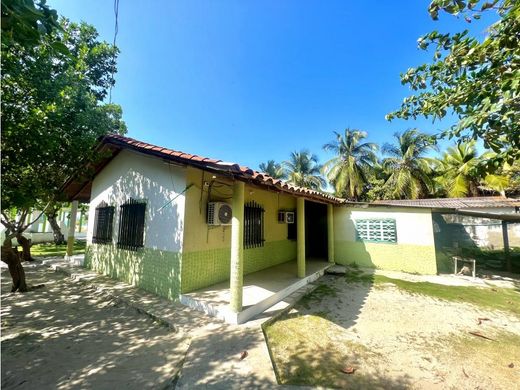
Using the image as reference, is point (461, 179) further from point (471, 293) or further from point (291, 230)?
point (291, 230)

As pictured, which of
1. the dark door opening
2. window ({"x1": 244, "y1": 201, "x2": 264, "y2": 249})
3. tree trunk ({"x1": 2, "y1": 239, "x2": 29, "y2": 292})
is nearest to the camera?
tree trunk ({"x1": 2, "y1": 239, "x2": 29, "y2": 292})

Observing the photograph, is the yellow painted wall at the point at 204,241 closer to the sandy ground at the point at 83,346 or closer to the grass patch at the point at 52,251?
the sandy ground at the point at 83,346

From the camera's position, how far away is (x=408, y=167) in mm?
22438

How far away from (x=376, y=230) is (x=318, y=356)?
786 cm

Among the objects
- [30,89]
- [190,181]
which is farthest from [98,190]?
[190,181]

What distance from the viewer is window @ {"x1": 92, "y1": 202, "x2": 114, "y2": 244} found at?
818 centimetres

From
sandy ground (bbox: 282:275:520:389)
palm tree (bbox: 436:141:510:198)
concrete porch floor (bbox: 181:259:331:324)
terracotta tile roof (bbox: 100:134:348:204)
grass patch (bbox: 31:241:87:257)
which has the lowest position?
sandy ground (bbox: 282:275:520:389)

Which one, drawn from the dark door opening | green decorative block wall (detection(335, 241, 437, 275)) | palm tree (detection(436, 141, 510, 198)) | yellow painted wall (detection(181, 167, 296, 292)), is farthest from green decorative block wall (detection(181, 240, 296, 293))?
palm tree (detection(436, 141, 510, 198))

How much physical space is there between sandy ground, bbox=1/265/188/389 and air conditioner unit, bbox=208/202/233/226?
8.65 feet

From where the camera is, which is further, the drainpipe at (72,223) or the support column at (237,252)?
the drainpipe at (72,223)

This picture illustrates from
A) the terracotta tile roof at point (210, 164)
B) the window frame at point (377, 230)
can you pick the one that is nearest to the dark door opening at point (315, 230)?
the window frame at point (377, 230)

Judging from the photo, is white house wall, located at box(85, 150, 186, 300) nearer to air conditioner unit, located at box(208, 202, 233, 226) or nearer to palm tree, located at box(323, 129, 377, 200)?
air conditioner unit, located at box(208, 202, 233, 226)

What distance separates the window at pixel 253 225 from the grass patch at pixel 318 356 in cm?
345

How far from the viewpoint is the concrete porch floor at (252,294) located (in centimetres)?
495
